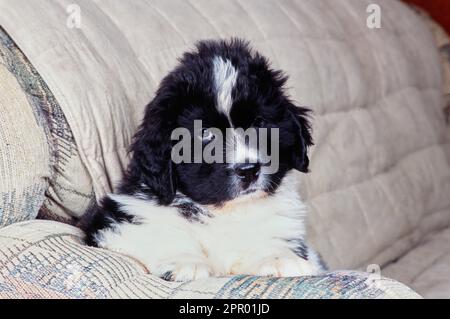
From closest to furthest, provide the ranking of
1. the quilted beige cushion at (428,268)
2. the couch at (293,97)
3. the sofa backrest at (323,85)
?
the couch at (293,97) → the sofa backrest at (323,85) → the quilted beige cushion at (428,268)

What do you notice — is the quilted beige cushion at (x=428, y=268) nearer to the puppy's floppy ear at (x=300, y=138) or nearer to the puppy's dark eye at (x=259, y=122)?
the puppy's floppy ear at (x=300, y=138)

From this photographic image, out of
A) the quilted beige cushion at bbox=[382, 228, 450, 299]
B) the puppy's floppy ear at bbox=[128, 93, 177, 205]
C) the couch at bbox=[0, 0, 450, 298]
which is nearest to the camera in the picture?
the couch at bbox=[0, 0, 450, 298]

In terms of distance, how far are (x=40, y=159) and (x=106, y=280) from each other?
463mm

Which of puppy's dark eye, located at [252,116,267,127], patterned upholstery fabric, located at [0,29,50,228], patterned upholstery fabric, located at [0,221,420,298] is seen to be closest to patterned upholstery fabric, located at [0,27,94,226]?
patterned upholstery fabric, located at [0,29,50,228]

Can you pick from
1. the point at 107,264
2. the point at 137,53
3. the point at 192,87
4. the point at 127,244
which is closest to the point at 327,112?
the point at 137,53

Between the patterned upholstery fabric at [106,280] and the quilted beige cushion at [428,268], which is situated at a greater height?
the patterned upholstery fabric at [106,280]

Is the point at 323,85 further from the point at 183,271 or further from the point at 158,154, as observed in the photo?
the point at 183,271

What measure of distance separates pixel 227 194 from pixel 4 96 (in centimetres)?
61

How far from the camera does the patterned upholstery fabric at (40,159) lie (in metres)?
1.84

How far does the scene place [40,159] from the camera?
1.89 m

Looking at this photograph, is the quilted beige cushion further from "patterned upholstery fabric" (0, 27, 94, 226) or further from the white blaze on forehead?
"patterned upholstery fabric" (0, 27, 94, 226)

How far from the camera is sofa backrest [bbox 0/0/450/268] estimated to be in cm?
206

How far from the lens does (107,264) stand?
5.37ft

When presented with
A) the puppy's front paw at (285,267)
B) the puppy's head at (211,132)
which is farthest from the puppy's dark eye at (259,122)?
the puppy's front paw at (285,267)
